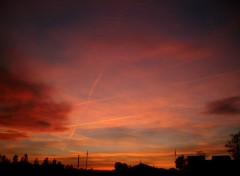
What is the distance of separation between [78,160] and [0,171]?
4872 cm

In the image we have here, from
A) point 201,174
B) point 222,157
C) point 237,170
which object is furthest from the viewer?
point 222,157

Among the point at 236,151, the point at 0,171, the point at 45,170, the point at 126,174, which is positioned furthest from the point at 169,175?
the point at 0,171

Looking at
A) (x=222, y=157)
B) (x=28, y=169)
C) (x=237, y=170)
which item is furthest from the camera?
(x=28, y=169)

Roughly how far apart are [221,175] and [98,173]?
120 ft

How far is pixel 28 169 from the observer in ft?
228

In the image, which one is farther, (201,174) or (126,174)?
(126,174)

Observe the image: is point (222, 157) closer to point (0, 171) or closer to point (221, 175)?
point (221, 175)

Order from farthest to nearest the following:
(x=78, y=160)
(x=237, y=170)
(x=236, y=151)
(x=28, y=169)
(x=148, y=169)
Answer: (x=78, y=160) → (x=236, y=151) → (x=148, y=169) → (x=28, y=169) → (x=237, y=170)

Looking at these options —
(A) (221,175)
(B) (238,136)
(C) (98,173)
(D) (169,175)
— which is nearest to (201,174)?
(A) (221,175)

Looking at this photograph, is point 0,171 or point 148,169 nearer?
point 0,171

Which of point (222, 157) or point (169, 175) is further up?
point (222, 157)

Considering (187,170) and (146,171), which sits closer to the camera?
(187,170)

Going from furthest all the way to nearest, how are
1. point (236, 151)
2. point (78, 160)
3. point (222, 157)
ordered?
point (78, 160) < point (236, 151) < point (222, 157)

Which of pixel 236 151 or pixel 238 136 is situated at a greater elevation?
pixel 238 136
